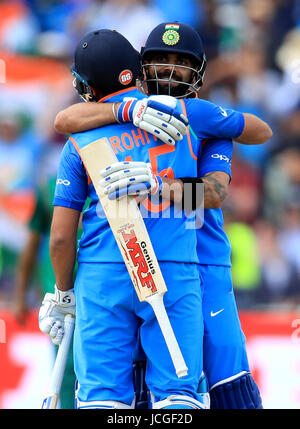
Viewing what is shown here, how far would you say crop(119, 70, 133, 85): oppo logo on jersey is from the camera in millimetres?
2640

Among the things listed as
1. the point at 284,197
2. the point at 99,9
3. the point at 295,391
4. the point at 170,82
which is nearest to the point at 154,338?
the point at 170,82

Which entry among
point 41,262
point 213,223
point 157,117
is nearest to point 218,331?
point 213,223

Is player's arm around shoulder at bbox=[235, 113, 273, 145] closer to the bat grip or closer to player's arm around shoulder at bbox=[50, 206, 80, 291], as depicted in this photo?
player's arm around shoulder at bbox=[50, 206, 80, 291]

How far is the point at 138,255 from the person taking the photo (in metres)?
2.46

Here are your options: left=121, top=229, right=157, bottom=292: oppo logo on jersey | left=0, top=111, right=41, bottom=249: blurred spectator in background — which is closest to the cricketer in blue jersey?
left=121, top=229, right=157, bottom=292: oppo logo on jersey

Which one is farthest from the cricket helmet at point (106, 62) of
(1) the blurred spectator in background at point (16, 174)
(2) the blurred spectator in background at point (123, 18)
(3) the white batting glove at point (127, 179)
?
(2) the blurred spectator in background at point (123, 18)

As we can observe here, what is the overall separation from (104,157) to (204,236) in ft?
1.95

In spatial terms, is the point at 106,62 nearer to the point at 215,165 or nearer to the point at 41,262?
the point at 215,165

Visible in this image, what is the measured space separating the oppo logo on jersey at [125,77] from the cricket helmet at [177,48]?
0.21 metres

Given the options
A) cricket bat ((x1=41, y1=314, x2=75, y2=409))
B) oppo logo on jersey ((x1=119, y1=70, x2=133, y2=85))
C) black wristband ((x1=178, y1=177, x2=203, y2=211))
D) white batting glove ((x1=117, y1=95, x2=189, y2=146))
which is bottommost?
cricket bat ((x1=41, y1=314, x2=75, y2=409))

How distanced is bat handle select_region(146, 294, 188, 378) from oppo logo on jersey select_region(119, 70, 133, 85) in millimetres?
810

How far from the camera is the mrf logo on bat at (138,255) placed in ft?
8.04

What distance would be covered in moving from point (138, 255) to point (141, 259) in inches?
0.7

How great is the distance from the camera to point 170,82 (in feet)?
9.35
